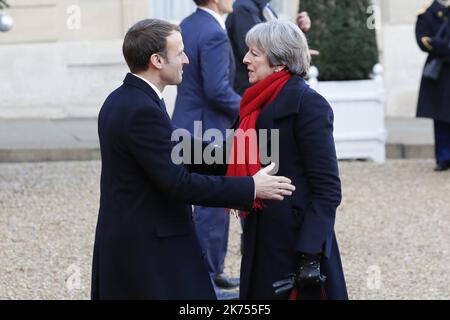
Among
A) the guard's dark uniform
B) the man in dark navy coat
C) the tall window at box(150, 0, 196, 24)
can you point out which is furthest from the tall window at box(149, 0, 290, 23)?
the man in dark navy coat

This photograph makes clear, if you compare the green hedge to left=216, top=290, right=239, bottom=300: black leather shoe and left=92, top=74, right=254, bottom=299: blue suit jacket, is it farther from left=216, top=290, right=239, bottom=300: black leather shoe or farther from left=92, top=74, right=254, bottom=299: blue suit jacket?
left=92, top=74, right=254, bottom=299: blue suit jacket

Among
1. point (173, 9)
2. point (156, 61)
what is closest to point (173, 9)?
point (173, 9)

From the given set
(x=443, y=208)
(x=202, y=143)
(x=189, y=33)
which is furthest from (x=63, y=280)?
(x=443, y=208)

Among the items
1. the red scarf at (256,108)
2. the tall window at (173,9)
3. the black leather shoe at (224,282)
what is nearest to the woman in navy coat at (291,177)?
the red scarf at (256,108)

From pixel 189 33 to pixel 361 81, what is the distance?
18.6 ft

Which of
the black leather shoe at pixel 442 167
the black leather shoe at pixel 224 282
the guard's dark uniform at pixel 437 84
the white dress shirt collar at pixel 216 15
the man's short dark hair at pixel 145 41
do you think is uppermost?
the man's short dark hair at pixel 145 41

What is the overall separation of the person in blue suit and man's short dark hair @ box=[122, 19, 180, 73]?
234 cm

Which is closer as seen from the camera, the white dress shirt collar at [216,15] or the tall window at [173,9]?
the white dress shirt collar at [216,15]

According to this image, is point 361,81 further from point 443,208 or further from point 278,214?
point 278,214

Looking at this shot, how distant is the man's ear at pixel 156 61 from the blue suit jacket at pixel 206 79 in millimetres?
2325

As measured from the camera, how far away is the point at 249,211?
15.4 feet

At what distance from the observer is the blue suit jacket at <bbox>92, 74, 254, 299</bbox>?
4332mm

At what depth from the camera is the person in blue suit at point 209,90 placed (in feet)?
22.4

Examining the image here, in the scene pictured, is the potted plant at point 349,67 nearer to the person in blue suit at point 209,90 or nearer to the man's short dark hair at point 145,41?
the person in blue suit at point 209,90
